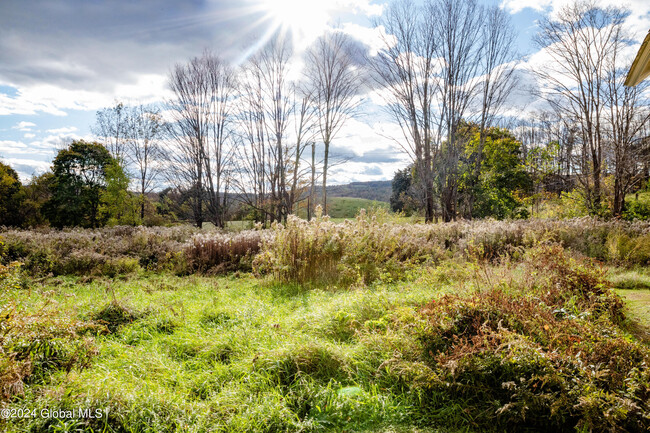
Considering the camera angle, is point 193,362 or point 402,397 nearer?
point 402,397

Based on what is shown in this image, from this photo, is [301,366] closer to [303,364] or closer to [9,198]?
[303,364]

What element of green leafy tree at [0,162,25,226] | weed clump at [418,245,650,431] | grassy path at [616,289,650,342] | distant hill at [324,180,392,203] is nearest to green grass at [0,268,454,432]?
weed clump at [418,245,650,431]

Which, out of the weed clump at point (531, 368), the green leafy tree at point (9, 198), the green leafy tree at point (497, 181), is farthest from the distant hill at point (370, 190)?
the weed clump at point (531, 368)

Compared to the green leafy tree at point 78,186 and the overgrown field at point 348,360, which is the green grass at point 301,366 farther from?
the green leafy tree at point 78,186

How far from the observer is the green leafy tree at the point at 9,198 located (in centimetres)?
1769

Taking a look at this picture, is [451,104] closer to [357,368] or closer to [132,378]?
[357,368]

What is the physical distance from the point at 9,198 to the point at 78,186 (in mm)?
3306

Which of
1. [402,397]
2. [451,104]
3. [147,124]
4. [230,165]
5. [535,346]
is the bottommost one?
[402,397]

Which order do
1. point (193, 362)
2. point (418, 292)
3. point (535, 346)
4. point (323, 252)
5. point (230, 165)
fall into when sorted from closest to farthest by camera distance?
point (535, 346)
point (193, 362)
point (418, 292)
point (323, 252)
point (230, 165)

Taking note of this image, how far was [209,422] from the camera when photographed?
202 centimetres

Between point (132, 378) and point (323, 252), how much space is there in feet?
12.6

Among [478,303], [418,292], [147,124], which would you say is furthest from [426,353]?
[147,124]

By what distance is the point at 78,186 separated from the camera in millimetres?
19391

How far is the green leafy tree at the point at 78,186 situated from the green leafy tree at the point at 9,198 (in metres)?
1.47
